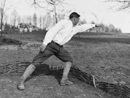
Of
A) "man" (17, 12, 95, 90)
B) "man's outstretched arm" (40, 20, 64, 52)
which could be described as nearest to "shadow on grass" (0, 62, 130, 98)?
"man" (17, 12, 95, 90)

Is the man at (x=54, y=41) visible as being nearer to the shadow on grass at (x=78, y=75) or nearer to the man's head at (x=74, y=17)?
the man's head at (x=74, y=17)

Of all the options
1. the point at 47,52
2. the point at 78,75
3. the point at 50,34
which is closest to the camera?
the point at 50,34

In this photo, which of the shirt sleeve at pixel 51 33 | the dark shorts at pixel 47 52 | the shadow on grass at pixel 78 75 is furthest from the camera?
the dark shorts at pixel 47 52

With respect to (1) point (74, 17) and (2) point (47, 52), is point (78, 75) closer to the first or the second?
(2) point (47, 52)

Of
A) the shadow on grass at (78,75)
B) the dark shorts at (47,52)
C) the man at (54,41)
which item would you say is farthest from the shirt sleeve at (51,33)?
the shadow on grass at (78,75)

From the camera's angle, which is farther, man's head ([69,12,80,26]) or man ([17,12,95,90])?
man's head ([69,12,80,26])

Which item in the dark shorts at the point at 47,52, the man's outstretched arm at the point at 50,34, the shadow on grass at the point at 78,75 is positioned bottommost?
the shadow on grass at the point at 78,75

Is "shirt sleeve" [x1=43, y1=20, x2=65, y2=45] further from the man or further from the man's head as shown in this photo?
the man's head

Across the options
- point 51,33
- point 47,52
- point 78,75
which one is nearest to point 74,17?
point 51,33

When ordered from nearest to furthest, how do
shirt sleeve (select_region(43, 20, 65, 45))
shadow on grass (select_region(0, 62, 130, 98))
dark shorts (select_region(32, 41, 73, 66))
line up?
shadow on grass (select_region(0, 62, 130, 98))
shirt sleeve (select_region(43, 20, 65, 45))
dark shorts (select_region(32, 41, 73, 66))

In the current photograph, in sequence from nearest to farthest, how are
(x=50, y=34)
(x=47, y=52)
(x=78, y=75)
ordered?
(x=50, y=34) < (x=47, y=52) < (x=78, y=75)

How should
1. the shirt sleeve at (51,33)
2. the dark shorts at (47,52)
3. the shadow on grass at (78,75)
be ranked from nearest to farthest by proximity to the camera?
the shadow on grass at (78,75) < the shirt sleeve at (51,33) < the dark shorts at (47,52)

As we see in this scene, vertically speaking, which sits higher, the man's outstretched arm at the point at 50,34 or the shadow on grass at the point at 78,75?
the man's outstretched arm at the point at 50,34

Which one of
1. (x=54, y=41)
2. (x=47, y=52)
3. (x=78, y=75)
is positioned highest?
(x=54, y=41)
